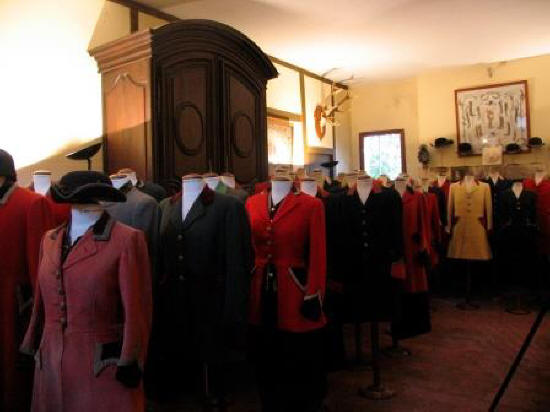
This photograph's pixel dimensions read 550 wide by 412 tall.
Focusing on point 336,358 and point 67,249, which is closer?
point 67,249

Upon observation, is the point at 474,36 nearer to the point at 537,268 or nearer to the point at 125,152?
the point at 537,268

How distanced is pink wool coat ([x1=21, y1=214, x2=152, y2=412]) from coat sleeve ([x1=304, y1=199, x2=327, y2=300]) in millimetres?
968

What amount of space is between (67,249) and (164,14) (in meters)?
4.28

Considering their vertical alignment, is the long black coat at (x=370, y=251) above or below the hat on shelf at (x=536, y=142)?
below

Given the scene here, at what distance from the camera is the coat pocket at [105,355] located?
1.63m

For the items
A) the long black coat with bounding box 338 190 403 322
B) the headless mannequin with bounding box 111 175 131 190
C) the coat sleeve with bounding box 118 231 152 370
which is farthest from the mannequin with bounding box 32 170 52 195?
the long black coat with bounding box 338 190 403 322

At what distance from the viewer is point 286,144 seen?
7535 mm

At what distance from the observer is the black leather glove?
5.28 ft

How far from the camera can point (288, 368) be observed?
259 centimetres

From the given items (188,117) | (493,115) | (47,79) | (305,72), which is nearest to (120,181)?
(188,117)

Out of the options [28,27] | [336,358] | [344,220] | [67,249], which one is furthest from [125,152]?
[67,249]

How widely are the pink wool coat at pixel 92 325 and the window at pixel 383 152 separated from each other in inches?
318

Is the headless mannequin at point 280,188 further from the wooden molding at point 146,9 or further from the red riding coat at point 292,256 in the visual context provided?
the wooden molding at point 146,9

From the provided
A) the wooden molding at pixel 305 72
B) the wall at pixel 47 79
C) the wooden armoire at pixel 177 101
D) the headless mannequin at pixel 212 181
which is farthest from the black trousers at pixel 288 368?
the wooden molding at pixel 305 72
